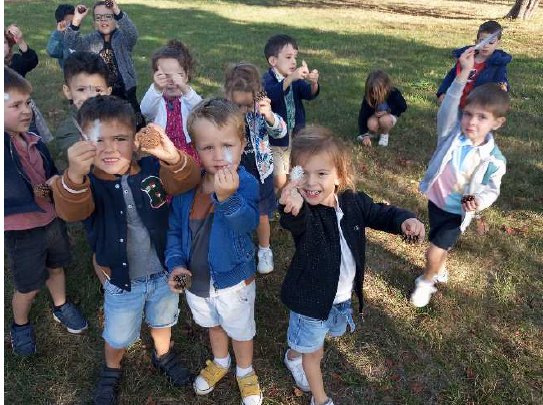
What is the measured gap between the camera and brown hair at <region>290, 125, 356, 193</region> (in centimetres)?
239

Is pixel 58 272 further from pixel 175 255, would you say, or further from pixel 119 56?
pixel 119 56

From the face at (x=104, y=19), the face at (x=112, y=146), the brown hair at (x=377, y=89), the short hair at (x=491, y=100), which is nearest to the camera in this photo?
the face at (x=112, y=146)

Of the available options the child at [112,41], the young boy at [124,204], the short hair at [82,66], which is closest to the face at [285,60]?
the short hair at [82,66]

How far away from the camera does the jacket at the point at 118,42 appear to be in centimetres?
552

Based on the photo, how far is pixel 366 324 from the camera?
375cm

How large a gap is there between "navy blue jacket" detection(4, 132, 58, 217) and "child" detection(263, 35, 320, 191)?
7.75 ft

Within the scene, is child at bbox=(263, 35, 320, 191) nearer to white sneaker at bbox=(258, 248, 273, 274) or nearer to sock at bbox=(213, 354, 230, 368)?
white sneaker at bbox=(258, 248, 273, 274)

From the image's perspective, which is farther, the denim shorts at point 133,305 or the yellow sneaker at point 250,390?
the yellow sneaker at point 250,390

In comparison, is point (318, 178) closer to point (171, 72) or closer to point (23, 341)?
point (171, 72)

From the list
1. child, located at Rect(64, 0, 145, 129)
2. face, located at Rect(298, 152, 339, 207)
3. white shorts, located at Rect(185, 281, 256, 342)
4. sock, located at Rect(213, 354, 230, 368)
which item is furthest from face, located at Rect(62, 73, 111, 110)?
sock, located at Rect(213, 354, 230, 368)

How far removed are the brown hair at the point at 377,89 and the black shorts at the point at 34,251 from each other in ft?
17.5

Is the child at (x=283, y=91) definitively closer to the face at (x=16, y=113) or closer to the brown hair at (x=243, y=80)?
the brown hair at (x=243, y=80)

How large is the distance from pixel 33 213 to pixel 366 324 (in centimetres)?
269

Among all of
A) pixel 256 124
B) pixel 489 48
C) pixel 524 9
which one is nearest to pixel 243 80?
pixel 256 124
